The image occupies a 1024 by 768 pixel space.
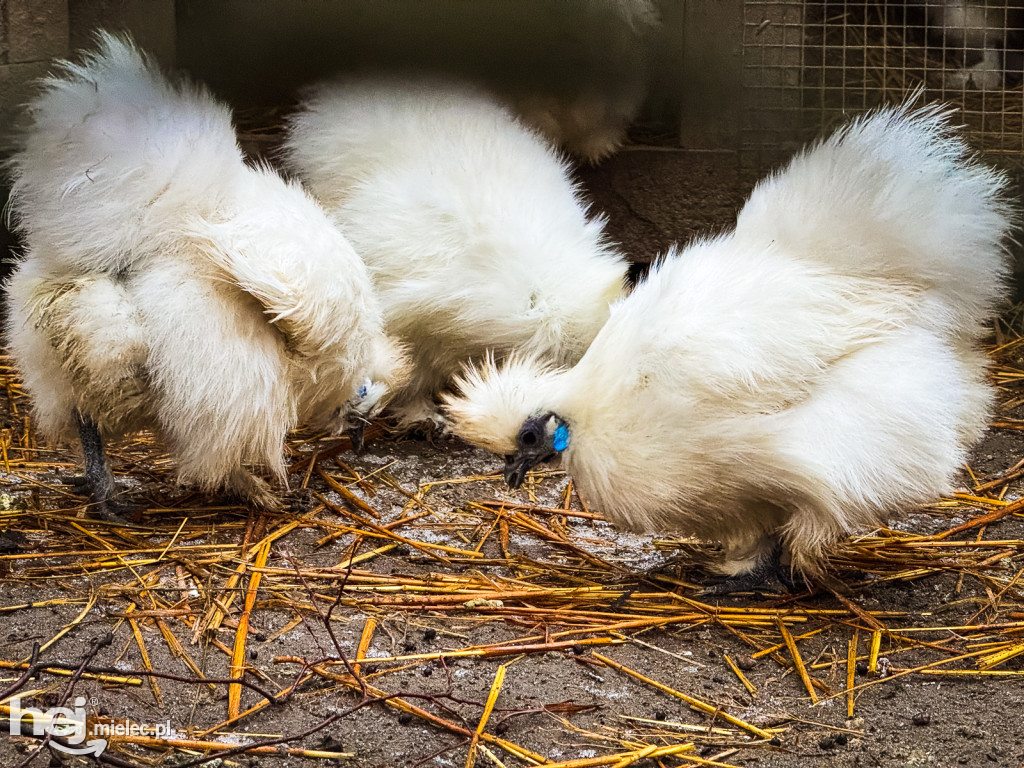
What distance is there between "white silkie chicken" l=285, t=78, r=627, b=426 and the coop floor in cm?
52

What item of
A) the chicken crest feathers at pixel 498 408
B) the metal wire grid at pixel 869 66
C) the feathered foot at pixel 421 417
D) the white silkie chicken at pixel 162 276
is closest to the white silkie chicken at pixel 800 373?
Answer: the chicken crest feathers at pixel 498 408

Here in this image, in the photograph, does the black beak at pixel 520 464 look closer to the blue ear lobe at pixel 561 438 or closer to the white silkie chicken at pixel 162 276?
the blue ear lobe at pixel 561 438

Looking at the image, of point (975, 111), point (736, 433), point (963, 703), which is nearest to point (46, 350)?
point (736, 433)

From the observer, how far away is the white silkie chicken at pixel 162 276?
9.01 feet

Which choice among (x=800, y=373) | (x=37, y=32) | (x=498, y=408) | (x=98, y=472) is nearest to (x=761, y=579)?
(x=800, y=373)

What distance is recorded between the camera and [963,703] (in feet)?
7.44

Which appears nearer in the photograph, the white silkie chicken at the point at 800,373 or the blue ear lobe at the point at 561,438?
the white silkie chicken at the point at 800,373

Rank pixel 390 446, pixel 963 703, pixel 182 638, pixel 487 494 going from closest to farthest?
pixel 963 703
pixel 182 638
pixel 487 494
pixel 390 446

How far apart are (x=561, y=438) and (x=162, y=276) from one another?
112 cm

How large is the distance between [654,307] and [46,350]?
5.29 feet

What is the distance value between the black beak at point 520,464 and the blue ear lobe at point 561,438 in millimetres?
31

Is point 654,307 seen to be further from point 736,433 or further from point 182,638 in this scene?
point 182,638

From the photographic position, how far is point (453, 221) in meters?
3.60

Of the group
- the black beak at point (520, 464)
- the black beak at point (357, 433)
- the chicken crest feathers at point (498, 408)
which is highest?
the chicken crest feathers at point (498, 408)
